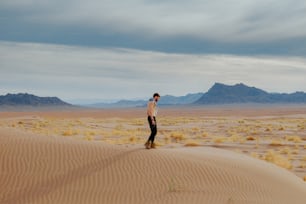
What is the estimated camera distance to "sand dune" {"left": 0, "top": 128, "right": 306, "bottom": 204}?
37.5 ft

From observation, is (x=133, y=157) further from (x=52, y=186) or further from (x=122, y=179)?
(x=52, y=186)

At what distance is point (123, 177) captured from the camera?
1270 cm

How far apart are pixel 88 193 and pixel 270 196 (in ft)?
14.7

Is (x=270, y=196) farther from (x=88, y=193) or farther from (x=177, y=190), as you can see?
(x=88, y=193)

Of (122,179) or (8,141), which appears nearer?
(122,179)

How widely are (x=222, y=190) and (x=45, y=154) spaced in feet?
16.2

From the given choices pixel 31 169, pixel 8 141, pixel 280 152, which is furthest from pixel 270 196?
pixel 280 152

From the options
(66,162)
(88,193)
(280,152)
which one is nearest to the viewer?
(88,193)

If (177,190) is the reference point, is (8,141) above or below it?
above

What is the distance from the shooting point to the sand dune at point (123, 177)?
11430 mm

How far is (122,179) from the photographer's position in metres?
12.5

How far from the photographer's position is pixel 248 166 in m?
16.0

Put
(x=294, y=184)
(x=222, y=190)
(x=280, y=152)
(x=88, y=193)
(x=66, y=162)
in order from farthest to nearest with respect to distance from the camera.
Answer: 1. (x=280, y=152)
2. (x=294, y=184)
3. (x=66, y=162)
4. (x=222, y=190)
5. (x=88, y=193)

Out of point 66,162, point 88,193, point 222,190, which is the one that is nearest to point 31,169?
point 66,162
